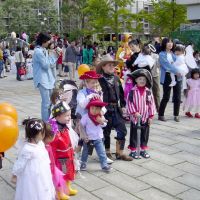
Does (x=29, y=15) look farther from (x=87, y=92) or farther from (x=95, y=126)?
(x=95, y=126)

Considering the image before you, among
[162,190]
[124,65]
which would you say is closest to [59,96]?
[162,190]

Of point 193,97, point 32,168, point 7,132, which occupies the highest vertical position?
point 7,132

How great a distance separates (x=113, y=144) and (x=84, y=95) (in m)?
1.74

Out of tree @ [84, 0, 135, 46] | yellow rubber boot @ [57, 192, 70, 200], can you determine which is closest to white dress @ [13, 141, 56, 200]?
yellow rubber boot @ [57, 192, 70, 200]

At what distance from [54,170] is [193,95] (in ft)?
18.6

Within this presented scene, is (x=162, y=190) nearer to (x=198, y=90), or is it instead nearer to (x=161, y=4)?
(x=198, y=90)

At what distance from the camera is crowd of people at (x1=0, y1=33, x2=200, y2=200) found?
12.5ft

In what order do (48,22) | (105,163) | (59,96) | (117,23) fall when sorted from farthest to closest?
1. (48,22)
2. (117,23)
3. (59,96)
4. (105,163)

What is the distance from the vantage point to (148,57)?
→ 779 cm

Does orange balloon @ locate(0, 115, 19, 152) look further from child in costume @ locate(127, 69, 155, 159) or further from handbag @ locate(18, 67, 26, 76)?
handbag @ locate(18, 67, 26, 76)

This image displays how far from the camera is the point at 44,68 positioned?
7207mm

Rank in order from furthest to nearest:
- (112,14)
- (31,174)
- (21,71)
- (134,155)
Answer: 1. (112,14)
2. (21,71)
3. (134,155)
4. (31,174)

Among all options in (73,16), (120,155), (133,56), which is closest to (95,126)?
(120,155)

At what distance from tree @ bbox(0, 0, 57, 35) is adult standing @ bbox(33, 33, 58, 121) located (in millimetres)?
39004
